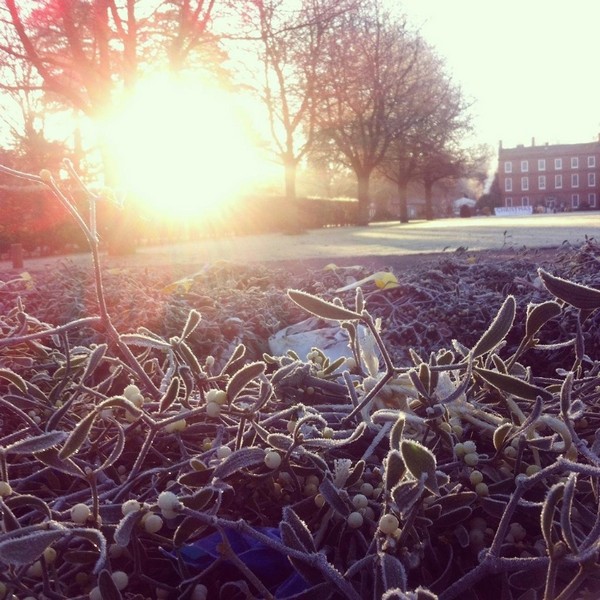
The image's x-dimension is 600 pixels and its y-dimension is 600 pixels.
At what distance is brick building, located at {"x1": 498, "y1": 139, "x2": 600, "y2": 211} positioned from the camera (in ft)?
259

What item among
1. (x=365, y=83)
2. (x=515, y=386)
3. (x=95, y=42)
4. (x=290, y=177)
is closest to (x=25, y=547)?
(x=515, y=386)

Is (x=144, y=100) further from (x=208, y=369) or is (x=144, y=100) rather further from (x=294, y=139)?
(x=294, y=139)

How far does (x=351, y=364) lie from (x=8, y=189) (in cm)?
655

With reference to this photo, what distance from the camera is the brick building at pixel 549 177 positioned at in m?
79.1

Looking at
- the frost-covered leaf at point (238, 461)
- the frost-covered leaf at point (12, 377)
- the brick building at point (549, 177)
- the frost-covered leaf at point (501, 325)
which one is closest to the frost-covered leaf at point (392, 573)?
the frost-covered leaf at point (238, 461)

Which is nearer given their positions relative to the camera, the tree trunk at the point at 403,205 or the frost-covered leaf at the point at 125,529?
the frost-covered leaf at the point at 125,529

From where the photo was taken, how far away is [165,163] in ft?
40.1

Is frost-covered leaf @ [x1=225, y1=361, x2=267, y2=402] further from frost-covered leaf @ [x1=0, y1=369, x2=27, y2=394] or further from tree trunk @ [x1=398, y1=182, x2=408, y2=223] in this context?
tree trunk @ [x1=398, y1=182, x2=408, y2=223]

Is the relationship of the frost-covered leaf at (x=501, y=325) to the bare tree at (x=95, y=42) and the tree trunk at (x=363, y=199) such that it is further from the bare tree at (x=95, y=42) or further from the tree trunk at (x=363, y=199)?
the tree trunk at (x=363, y=199)

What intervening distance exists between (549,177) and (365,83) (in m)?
61.8

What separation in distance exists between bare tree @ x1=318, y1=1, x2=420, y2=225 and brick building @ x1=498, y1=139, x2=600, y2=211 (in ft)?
174

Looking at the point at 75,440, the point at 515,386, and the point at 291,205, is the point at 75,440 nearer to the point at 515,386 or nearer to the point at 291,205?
the point at 515,386

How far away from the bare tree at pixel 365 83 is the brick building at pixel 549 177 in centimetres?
5294

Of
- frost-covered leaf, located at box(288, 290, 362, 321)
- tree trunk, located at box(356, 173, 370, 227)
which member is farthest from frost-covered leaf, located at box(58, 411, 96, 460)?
tree trunk, located at box(356, 173, 370, 227)
